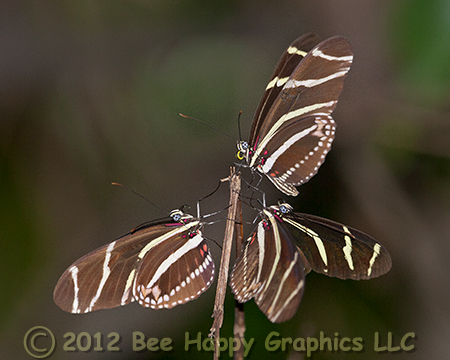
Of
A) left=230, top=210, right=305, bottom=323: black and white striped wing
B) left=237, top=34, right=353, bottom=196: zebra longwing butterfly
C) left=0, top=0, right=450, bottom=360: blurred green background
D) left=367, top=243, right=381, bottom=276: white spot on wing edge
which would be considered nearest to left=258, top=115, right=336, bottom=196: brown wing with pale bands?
left=237, top=34, right=353, bottom=196: zebra longwing butterfly

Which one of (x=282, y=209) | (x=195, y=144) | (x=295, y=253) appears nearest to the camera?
(x=295, y=253)

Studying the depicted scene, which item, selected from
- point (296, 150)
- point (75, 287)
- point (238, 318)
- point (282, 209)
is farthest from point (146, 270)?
point (296, 150)

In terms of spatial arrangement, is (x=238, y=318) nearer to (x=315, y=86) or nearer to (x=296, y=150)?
(x=296, y=150)

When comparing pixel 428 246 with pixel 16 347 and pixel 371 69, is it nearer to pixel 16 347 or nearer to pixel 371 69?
pixel 371 69

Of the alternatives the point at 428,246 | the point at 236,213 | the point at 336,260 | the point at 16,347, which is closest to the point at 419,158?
the point at 428,246

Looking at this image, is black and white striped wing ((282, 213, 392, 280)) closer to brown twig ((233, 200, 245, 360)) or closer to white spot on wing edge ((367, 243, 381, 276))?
white spot on wing edge ((367, 243, 381, 276))

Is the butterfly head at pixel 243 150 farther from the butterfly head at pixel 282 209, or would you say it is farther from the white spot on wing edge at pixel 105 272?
the white spot on wing edge at pixel 105 272
